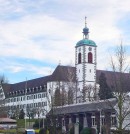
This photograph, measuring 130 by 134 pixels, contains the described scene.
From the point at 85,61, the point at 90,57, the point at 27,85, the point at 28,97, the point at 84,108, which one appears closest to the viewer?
the point at 84,108

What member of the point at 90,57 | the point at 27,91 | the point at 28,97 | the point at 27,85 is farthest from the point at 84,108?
the point at 27,85

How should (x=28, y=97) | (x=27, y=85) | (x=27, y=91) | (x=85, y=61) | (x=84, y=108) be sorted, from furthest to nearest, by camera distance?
1. (x=27, y=85)
2. (x=27, y=91)
3. (x=28, y=97)
4. (x=85, y=61)
5. (x=84, y=108)

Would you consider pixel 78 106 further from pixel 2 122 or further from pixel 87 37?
pixel 87 37

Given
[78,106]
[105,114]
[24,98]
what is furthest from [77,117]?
[24,98]

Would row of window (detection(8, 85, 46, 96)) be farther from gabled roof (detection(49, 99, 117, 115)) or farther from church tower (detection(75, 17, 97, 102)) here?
gabled roof (detection(49, 99, 117, 115))

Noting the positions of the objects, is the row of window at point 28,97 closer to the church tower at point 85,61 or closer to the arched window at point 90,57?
the church tower at point 85,61

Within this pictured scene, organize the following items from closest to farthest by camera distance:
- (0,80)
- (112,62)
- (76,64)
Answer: (112,62) → (0,80) → (76,64)

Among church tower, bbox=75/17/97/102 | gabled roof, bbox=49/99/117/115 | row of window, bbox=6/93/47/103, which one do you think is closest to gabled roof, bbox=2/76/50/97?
row of window, bbox=6/93/47/103

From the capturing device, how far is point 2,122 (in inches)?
3034

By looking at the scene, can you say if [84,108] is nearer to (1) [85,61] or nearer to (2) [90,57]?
(1) [85,61]

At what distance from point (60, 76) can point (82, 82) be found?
618cm

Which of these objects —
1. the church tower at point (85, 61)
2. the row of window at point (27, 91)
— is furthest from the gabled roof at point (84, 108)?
the row of window at point (27, 91)

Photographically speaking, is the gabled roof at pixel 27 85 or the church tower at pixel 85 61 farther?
the gabled roof at pixel 27 85

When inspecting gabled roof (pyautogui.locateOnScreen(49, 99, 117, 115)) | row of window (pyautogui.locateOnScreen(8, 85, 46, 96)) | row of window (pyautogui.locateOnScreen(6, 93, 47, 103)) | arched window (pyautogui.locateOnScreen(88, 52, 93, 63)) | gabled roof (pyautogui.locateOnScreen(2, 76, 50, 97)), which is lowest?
gabled roof (pyautogui.locateOnScreen(49, 99, 117, 115))
